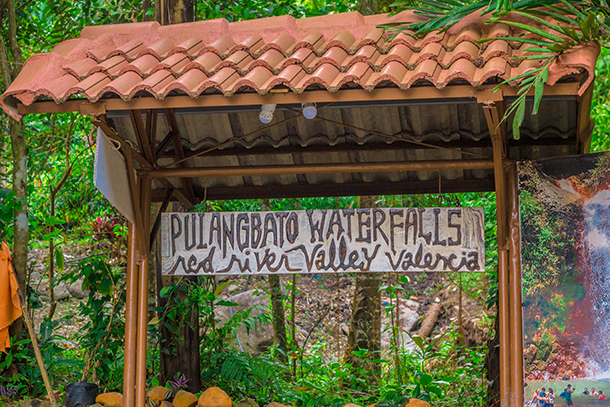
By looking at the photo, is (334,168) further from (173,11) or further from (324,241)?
(173,11)

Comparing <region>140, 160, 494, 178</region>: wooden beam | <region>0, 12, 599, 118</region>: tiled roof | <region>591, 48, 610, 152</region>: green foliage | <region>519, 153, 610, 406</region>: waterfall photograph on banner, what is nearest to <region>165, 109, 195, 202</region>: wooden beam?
<region>140, 160, 494, 178</region>: wooden beam

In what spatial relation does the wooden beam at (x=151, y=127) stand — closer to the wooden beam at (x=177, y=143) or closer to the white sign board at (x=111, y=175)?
the wooden beam at (x=177, y=143)

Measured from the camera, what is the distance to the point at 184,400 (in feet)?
16.3

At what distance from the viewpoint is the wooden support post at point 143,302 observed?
4219mm

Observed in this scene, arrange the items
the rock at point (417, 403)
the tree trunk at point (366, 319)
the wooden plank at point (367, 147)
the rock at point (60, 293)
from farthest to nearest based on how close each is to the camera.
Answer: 1. the rock at point (60, 293)
2. the tree trunk at point (366, 319)
3. the wooden plank at point (367, 147)
4. the rock at point (417, 403)

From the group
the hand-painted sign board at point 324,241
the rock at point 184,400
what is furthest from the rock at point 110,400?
the hand-painted sign board at point 324,241

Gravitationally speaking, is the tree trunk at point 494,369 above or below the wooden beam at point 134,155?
below

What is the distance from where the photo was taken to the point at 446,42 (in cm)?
376

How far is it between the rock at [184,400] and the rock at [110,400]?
0.46 meters

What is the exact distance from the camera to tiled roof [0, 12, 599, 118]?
3221 mm

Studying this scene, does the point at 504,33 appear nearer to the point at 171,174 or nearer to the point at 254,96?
the point at 254,96

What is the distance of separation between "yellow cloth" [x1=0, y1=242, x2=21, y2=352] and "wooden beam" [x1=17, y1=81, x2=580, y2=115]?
221 centimetres

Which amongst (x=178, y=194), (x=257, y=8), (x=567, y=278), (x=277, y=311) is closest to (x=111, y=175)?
(x=178, y=194)

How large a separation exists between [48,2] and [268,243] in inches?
186
